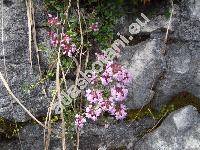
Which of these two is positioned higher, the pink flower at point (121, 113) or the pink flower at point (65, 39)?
the pink flower at point (65, 39)

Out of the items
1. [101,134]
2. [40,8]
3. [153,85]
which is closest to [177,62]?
[153,85]

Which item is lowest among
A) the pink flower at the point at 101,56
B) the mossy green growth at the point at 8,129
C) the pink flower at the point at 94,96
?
the mossy green growth at the point at 8,129

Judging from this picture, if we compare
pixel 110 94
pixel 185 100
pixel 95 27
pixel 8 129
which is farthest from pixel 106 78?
pixel 8 129

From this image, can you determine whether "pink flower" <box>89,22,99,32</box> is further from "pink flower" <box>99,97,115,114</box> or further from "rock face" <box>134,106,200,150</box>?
"rock face" <box>134,106,200,150</box>

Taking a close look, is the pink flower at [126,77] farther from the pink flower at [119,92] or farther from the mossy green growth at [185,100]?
the mossy green growth at [185,100]

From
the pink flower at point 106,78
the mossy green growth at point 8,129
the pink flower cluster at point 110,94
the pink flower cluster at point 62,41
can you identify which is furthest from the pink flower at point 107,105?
the mossy green growth at point 8,129

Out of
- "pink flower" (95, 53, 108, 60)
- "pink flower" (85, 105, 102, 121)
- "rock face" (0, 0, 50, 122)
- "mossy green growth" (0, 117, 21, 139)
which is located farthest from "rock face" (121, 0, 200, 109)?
"mossy green growth" (0, 117, 21, 139)
